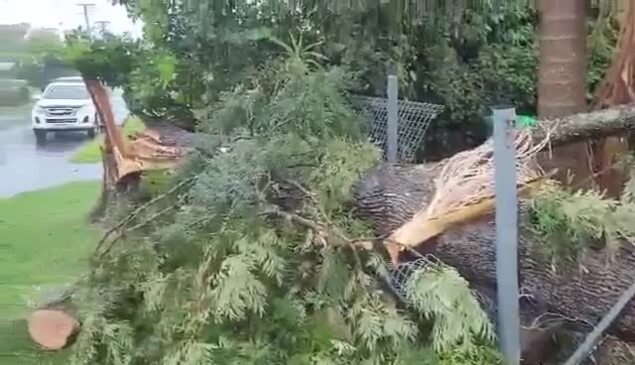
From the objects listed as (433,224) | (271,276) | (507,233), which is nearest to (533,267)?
(507,233)

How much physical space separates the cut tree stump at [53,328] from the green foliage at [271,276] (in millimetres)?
81

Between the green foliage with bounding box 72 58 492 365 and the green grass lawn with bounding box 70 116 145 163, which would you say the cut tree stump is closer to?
the green foliage with bounding box 72 58 492 365

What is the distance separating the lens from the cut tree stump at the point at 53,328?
2.43m

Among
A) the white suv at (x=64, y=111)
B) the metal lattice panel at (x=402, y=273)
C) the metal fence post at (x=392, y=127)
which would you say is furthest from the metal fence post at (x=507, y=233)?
the white suv at (x=64, y=111)

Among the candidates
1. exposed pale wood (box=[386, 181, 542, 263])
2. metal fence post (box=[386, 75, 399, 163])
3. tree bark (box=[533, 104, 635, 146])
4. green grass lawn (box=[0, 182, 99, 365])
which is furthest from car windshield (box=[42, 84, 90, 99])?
tree bark (box=[533, 104, 635, 146])

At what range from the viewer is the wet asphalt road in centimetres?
352

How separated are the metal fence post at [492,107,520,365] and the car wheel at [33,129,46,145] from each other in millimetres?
2236

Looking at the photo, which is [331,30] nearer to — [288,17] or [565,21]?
[288,17]

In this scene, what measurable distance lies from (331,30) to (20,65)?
167cm

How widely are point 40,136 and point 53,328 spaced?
139 cm

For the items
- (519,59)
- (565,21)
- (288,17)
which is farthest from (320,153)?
(519,59)

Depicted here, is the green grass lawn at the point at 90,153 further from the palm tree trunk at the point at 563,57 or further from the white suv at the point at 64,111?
the palm tree trunk at the point at 563,57

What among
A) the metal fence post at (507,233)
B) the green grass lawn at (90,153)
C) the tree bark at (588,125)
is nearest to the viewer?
the metal fence post at (507,233)

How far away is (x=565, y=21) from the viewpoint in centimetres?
304
